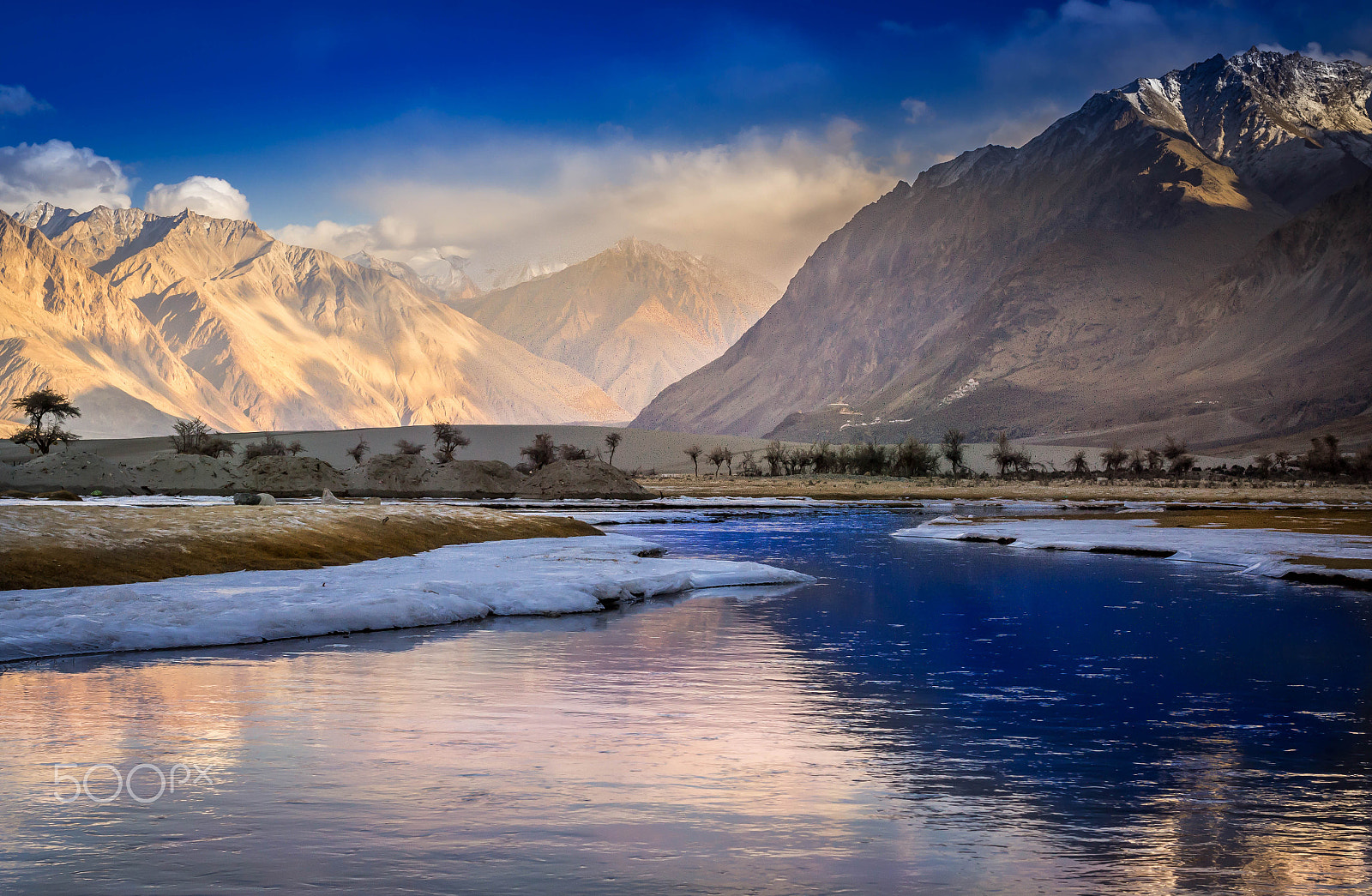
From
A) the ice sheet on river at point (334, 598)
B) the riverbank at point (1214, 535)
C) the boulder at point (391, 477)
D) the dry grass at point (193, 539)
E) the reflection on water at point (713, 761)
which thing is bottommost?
the riverbank at point (1214, 535)

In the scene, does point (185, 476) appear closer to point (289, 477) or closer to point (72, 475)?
point (289, 477)

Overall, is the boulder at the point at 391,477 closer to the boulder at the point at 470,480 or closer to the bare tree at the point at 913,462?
the boulder at the point at 470,480

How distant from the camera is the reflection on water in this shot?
8.27m

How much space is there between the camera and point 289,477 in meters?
90.3

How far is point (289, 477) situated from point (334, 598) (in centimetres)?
7280

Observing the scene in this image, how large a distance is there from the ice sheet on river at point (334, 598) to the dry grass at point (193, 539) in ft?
3.59

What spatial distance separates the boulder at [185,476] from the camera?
86625 millimetres

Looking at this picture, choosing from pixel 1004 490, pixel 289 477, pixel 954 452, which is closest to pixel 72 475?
pixel 289 477

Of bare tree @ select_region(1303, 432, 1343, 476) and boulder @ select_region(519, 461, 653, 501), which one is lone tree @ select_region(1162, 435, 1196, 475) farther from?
boulder @ select_region(519, 461, 653, 501)

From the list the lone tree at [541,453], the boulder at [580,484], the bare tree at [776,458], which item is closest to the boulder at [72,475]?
the boulder at [580,484]

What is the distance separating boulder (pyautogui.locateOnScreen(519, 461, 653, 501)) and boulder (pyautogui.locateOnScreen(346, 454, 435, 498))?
29.0ft

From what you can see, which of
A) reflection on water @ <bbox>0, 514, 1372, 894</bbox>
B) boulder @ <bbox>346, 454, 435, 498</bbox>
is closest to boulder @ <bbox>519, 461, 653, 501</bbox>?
boulder @ <bbox>346, 454, 435, 498</bbox>

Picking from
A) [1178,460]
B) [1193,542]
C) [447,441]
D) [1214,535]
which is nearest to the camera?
[1193,542]

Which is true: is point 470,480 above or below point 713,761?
above
